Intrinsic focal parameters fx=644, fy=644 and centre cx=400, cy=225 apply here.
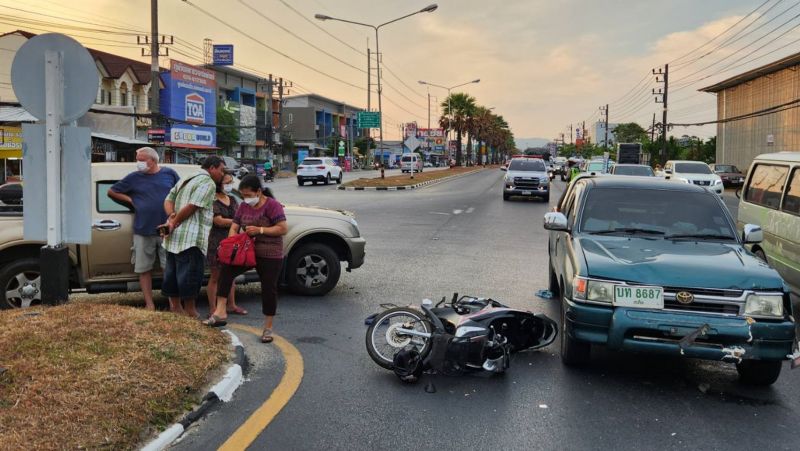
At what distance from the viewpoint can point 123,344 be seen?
16.2 ft

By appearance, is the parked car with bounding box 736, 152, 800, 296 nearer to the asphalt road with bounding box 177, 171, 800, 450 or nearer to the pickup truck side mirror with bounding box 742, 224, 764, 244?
the pickup truck side mirror with bounding box 742, 224, 764, 244

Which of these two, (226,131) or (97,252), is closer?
(97,252)

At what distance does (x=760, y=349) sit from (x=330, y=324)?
3949 mm

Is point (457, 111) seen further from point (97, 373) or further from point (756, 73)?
point (97, 373)

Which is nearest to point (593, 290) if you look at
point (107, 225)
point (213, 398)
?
point (213, 398)

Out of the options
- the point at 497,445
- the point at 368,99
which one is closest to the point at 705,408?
the point at 497,445

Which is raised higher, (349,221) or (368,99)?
(368,99)

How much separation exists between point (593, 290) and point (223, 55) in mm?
71360

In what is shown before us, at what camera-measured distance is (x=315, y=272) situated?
805cm

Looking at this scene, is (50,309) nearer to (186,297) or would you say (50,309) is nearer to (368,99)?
(186,297)

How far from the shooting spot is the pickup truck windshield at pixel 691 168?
1191 inches

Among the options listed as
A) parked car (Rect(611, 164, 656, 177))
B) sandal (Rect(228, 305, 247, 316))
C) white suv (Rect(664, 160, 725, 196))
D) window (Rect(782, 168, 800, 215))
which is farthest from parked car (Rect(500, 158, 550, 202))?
sandal (Rect(228, 305, 247, 316))

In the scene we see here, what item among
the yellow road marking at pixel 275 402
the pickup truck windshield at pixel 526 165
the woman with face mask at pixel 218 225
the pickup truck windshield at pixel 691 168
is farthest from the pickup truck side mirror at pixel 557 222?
the pickup truck windshield at pixel 691 168

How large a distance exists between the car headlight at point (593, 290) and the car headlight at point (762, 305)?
3.07 feet
